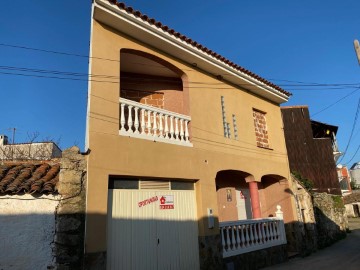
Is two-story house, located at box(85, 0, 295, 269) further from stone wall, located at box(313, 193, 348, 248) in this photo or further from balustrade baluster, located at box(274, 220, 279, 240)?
stone wall, located at box(313, 193, 348, 248)

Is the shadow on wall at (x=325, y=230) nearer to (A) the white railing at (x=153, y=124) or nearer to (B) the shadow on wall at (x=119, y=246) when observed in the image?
(B) the shadow on wall at (x=119, y=246)

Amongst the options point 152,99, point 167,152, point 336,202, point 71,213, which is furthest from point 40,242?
point 336,202

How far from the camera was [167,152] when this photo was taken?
776 cm

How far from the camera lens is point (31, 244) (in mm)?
5512

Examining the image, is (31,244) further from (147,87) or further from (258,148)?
(258,148)

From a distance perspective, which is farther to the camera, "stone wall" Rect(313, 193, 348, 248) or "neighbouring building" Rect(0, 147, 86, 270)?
"stone wall" Rect(313, 193, 348, 248)

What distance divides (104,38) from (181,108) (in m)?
3.56

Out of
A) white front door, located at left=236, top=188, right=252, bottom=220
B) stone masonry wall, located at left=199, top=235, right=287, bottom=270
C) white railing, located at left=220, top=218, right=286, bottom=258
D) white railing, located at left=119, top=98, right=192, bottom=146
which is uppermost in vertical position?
white railing, located at left=119, top=98, right=192, bottom=146

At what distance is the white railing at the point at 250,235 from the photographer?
28.7 ft

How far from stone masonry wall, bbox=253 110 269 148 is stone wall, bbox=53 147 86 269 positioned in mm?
7409

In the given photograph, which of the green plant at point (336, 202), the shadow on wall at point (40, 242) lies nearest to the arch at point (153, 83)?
the shadow on wall at point (40, 242)

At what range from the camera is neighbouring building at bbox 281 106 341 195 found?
2423 centimetres

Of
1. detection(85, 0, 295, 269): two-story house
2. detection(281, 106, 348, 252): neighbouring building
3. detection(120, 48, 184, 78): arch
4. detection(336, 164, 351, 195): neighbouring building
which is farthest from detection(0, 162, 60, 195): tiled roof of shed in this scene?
detection(336, 164, 351, 195): neighbouring building

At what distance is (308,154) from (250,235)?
17.0 metres
